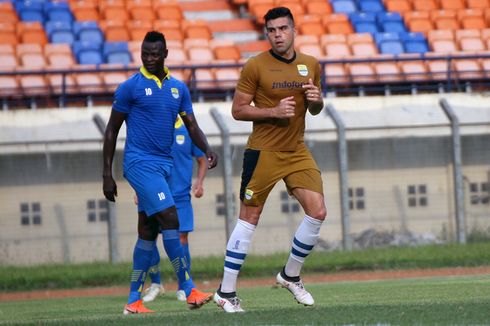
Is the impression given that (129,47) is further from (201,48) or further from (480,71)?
(480,71)

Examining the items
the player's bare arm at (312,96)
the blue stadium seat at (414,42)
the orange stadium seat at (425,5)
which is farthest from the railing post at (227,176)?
the player's bare arm at (312,96)

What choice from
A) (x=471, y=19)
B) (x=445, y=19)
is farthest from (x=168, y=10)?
(x=471, y=19)

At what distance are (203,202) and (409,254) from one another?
3.52 meters


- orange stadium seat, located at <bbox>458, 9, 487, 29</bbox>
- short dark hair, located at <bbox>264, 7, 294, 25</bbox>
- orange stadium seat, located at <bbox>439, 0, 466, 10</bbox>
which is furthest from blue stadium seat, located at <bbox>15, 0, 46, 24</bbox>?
short dark hair, located at <bbox>264, 7, 294, 25</bbox>

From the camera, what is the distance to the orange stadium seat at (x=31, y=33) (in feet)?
77.7

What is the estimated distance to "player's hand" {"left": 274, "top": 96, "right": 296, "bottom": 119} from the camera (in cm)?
851

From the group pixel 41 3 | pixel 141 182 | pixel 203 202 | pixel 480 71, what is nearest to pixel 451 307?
pixel 141 182

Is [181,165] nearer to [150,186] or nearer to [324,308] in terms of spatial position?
[150,186]

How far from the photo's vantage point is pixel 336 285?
14.9 meters

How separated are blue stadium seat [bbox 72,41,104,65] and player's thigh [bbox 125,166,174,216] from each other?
45.0 feet

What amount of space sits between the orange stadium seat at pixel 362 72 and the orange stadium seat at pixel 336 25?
8.32 ft

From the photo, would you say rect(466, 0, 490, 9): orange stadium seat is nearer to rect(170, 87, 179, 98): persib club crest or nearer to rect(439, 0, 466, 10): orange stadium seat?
rect(439, 0, 466, 10): orange stadium seat

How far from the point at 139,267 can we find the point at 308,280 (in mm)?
7086

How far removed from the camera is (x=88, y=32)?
79.2 ft
